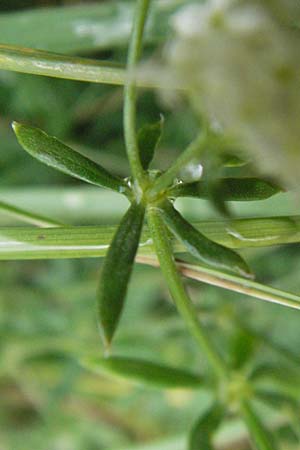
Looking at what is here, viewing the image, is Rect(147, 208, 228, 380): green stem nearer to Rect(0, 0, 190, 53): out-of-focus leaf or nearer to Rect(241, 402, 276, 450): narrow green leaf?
Rect(241, 402, 276, 450): narrow green leaf

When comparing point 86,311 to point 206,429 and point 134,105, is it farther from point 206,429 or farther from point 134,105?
point 134,105

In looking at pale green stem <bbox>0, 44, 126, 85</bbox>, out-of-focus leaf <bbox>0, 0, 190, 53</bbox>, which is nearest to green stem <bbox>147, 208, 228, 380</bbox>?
pale green stem <bbox>0, 44, 126, 85</bbox>

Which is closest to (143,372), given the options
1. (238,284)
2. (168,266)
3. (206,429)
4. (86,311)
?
(206,429)

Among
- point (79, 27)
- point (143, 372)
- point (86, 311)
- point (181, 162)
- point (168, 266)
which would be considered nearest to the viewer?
point (181, 162)

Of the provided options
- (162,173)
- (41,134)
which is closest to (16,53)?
(41,134)

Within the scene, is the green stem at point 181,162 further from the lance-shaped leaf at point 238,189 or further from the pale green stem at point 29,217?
the pale green stem at point 29,217

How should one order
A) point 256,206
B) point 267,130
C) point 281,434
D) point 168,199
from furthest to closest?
point 256,206
point 281,434
point 168,199
point 267,130

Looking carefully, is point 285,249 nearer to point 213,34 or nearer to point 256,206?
point 256,206

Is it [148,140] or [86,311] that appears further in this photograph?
[86,311]
